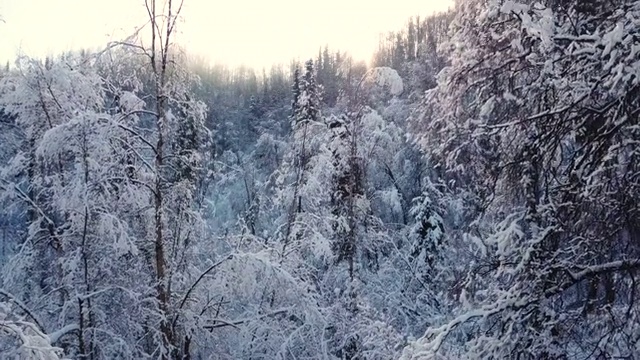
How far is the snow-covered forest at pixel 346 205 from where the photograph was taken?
3.27 metres

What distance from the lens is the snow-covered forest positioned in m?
3.27

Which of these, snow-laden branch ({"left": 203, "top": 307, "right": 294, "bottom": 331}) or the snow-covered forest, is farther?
snow-laden branch ({"left": 203, "top": 307, "right": 294, "bottom": 331})

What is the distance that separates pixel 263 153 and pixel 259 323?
4239 centimetres

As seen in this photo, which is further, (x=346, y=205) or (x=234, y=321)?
(x=346, y=205)

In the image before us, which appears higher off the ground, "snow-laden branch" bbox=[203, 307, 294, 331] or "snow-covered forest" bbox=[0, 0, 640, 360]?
"snow-covered forest" bbox=[0, 0, 640, 360]

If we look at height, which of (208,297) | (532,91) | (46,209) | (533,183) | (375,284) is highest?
(532,91)

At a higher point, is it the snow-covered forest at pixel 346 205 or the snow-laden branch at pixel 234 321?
the snow-covered forest at pixel 346 205

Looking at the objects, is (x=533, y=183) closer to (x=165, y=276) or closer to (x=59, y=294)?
(x=165, y=276)

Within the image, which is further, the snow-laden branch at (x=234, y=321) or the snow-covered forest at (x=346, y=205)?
the snow-laden branch at (x=234, y=321)

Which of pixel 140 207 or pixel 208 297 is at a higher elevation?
pixel 140 207

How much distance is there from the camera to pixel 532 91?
12.0ft

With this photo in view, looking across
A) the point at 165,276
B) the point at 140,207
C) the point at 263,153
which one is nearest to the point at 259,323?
the point at 165,276

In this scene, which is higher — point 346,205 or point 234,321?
point 346,205

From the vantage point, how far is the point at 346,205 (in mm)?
10500
